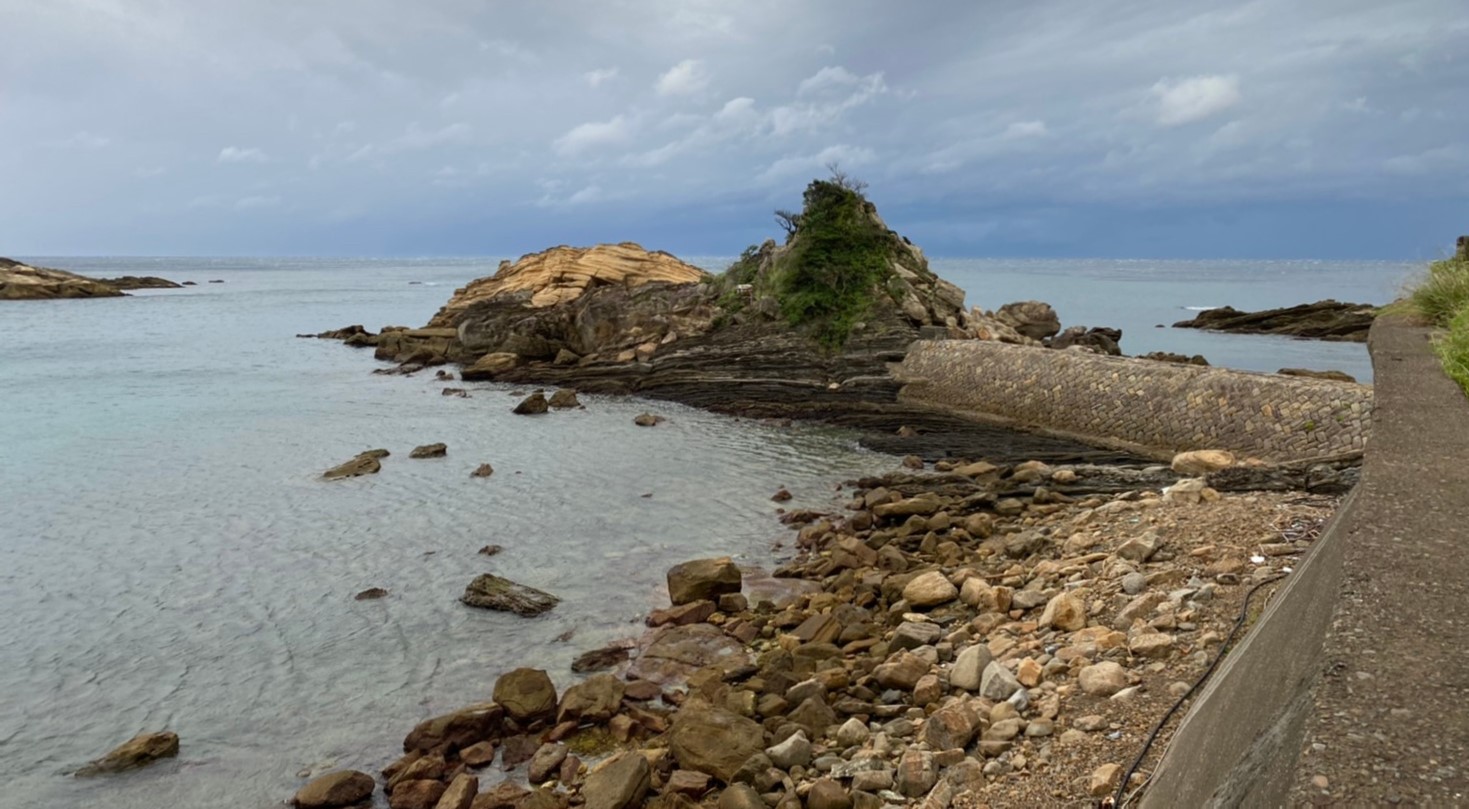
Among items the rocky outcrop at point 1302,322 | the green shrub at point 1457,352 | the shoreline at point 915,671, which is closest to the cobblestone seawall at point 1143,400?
the green shrub at point 1457,352

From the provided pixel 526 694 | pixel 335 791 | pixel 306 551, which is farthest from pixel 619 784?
pixel 306 551

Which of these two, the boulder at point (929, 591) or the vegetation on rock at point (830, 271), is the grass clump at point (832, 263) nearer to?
the vegetation on rock at point (830, 271)

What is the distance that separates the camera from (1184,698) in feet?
18.5

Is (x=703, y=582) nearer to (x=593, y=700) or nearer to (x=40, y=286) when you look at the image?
(x=593, y=700)

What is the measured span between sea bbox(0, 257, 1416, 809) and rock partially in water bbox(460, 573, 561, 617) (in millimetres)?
182

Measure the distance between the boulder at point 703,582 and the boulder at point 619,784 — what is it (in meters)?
4.27

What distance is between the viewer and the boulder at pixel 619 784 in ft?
20.3

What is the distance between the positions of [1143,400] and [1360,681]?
1874cm

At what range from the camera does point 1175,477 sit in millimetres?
14938

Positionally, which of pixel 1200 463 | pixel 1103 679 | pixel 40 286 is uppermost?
pixel 40 286

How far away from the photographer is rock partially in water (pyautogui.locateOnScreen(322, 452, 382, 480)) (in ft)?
62.1

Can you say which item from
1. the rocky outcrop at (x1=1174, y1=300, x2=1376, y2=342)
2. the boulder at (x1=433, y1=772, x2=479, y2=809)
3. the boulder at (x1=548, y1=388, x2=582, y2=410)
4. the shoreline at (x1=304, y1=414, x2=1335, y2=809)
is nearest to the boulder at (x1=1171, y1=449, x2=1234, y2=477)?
the shoreline at (x1=304, y1=414, x2=1335, y2=809)

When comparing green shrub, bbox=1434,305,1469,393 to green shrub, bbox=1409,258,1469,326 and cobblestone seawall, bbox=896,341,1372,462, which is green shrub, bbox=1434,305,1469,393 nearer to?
cobblestone seawall, bbox=896,341,1372,462

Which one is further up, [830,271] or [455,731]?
[830,271]
